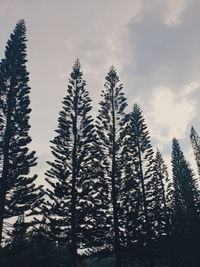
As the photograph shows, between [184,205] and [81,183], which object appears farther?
[184,205]

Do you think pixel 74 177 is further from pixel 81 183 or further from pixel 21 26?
pixel 21 26

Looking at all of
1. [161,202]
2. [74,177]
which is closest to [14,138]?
[74,177]

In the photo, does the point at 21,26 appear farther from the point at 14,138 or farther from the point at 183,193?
the point at 183,193

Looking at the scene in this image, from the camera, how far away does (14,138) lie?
741 inches

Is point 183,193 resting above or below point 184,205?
above

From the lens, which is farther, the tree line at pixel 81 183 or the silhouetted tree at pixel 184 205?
the silhouetted tree at pixel 184 205

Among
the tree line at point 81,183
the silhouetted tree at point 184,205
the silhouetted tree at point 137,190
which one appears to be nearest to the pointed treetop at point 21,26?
the tree line at point 81,183

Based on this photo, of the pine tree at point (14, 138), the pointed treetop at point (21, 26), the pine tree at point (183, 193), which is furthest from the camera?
the pine tree at point (183, 193)

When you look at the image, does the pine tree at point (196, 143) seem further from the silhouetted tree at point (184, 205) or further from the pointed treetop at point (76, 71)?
the pointed treetop at point (76, 71)

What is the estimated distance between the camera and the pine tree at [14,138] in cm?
1706

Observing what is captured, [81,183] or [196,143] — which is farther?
[196,143]

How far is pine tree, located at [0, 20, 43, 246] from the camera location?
1706 centimetres

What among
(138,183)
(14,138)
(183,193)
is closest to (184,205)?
(183,193)

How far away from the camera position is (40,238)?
18.6m
